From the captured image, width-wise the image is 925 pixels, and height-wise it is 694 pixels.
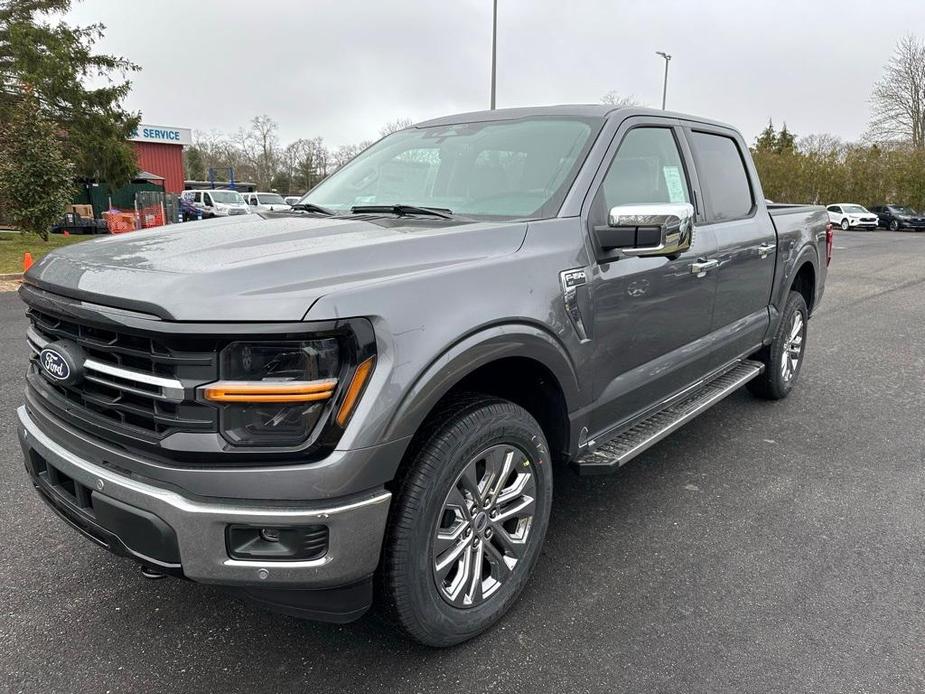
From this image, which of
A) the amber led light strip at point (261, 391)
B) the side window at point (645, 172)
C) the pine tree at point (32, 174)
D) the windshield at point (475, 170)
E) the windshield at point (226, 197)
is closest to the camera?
the amber led light strip at point (261, 391)

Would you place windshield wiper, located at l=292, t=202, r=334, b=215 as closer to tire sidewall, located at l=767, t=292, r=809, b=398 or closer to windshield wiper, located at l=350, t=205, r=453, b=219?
windshield wiper, located at l=350, t=205, r=453, b=219

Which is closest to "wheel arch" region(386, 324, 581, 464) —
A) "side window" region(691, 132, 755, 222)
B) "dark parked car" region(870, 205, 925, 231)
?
"side window" region(691, 132, 755, 222)

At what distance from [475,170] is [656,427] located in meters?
1.53

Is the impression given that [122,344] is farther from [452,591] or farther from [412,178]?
[412,178]

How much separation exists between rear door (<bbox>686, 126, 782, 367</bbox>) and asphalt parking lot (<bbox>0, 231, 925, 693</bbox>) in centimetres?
81

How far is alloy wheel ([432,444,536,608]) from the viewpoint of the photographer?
7.28 feet

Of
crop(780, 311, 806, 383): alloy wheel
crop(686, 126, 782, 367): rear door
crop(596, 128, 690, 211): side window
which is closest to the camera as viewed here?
crop(596, 128, 690, 211): side window

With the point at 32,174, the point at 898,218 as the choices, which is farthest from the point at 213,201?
the point at 898,218

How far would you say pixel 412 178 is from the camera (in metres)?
3.37

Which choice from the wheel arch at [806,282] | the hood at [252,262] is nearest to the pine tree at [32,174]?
the hood at [252,262]

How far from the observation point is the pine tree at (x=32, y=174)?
15289mm

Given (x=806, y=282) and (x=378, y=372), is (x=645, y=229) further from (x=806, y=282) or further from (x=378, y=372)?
(x=806, y=282)

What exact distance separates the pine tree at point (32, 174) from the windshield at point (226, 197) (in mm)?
14676

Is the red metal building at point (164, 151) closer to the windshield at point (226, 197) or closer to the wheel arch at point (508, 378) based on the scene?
the windshield at point (226, 197)
